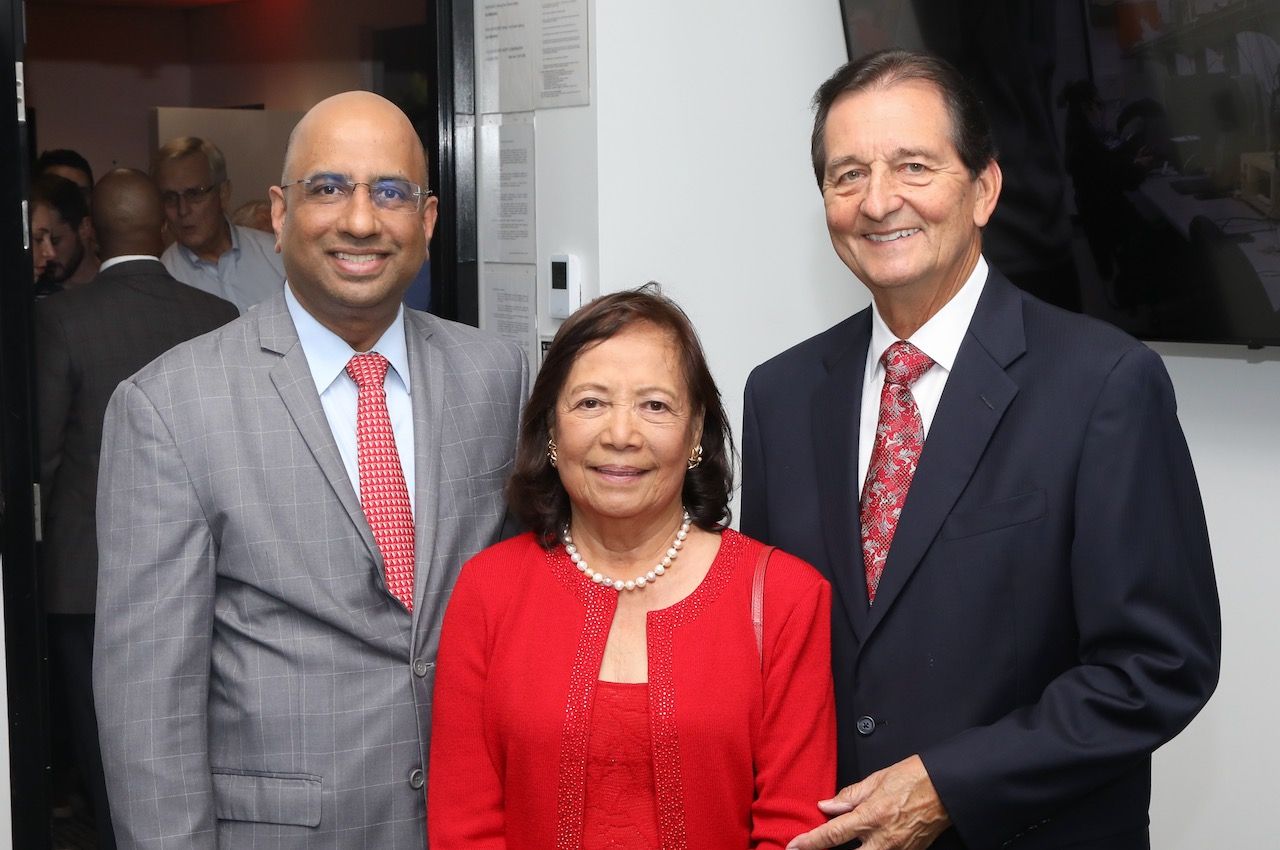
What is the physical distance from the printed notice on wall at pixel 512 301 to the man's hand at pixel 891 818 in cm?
187

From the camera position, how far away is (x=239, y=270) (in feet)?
11.2

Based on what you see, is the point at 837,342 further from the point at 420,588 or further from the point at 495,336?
the point at 420,588

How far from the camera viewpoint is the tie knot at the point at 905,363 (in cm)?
201

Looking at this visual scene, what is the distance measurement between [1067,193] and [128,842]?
7.32 ft

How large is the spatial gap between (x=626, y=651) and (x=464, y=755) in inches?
10.5

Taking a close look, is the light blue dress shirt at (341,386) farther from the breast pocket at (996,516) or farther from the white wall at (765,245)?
the white wall at (765,245)

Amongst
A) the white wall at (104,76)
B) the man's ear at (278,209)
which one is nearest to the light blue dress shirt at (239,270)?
the white wall at (104,76)

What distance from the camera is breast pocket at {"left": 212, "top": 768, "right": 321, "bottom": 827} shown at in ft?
6.43

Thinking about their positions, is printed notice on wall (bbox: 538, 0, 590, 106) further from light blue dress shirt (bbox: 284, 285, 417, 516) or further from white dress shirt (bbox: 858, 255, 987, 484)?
white dress shirt (bbox: 858, 255, 987, 484)

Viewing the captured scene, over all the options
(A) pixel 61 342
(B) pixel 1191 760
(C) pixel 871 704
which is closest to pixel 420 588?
(C) pixel 871 704

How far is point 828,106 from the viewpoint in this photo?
6.77 feet

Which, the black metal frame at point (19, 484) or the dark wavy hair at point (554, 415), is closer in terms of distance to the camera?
the dark wavy hair at point (554, 415)

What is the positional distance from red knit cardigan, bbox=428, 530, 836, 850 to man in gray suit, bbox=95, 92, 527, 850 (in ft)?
0.39

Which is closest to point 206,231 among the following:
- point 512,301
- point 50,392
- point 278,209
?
point 50,392
